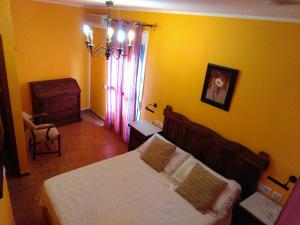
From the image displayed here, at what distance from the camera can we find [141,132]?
3.64 metres

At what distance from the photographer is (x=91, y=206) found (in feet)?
7.73

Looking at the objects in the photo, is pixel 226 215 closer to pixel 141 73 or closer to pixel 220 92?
pixel 220 92

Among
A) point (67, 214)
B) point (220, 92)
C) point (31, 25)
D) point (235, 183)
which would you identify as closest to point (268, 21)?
point (220, 92)

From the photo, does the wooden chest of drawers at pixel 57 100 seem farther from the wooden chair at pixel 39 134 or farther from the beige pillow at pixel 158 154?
the beige pillow at pixel 158 154

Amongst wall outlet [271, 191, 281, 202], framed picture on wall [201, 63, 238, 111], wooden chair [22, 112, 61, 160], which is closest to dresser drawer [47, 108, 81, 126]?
wooden chair [22, 112, 61, 160]

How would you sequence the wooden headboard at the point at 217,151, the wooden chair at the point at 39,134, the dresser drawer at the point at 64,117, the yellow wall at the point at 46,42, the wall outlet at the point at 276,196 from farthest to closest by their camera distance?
the dresser drawer at the point at 64,117 → the yellow wall at the point at 46,42 → the wooden chair at the point at 39,134 → the wooden headboard at the point at 217,151 → the wall outlet at the point at 276,196

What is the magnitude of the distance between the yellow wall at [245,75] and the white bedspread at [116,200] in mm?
989

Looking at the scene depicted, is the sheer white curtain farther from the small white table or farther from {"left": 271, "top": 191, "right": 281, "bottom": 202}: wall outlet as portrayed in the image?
{"left": 271, "top": 191, "right": 281, "bottom": 202}: wall outlet

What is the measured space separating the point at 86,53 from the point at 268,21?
4.27m

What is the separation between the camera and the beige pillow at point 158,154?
10.1 feet

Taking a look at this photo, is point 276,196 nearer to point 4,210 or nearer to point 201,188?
point 201,188

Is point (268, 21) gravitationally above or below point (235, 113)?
above

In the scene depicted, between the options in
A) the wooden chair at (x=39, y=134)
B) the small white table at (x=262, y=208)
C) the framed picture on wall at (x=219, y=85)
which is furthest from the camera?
the wooden chair at (x=39, y=134)

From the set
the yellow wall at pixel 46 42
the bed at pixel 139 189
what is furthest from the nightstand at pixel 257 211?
the yellow wall at pixel 46 42
